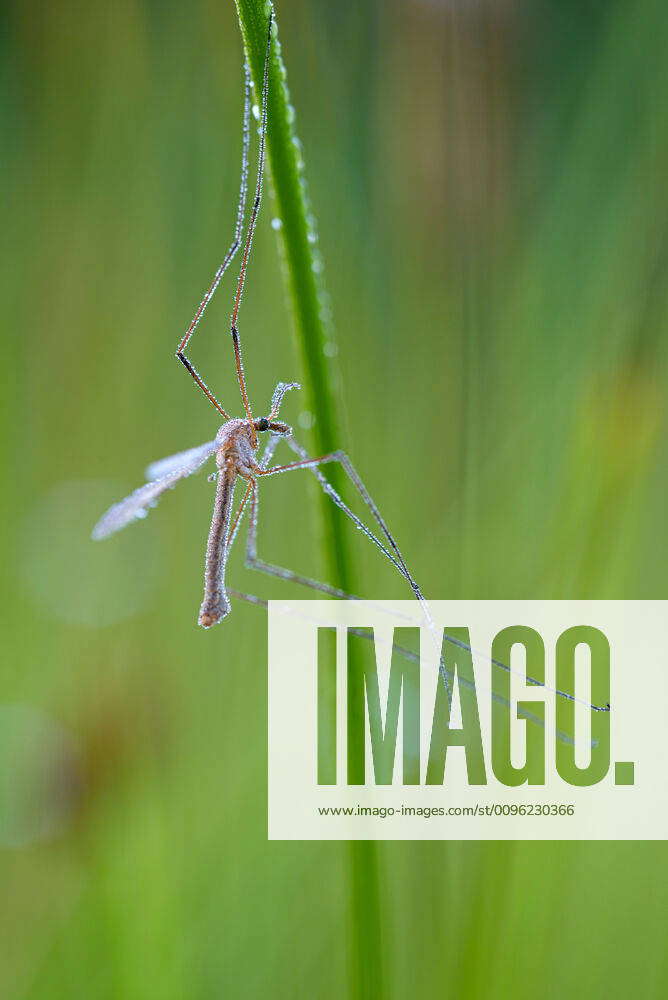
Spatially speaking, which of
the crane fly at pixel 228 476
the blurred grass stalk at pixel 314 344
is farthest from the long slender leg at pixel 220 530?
the blurred grass stalk at pixel 314 344

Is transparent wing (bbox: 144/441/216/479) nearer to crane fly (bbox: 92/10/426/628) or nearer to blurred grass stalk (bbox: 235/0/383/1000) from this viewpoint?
crane fly (bbox: 92/10/426/628)

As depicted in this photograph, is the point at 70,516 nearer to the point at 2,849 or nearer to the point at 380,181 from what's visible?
the point at 2,849

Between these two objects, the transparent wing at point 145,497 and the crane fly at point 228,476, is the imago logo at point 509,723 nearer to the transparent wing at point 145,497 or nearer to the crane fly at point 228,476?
the crane fly at point 228,476

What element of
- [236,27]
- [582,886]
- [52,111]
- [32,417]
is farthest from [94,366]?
[582,886]

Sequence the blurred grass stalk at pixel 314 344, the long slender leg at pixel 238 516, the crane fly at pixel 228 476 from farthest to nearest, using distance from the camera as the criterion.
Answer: the long slender leg at pixel 238 516
the crane fly at pixel 228 476
the blurred grass stalk at pixel 314 344

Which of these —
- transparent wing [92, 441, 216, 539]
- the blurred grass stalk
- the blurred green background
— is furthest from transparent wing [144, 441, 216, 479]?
the blurred grass stalk

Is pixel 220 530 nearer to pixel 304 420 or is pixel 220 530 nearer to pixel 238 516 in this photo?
pixel 238 516

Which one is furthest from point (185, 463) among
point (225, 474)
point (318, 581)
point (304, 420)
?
point (304, 420)
